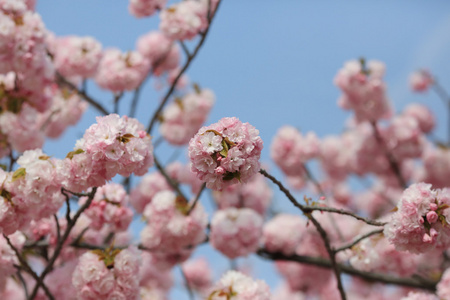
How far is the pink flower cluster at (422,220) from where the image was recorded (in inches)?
66.8

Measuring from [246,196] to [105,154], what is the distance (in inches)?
128

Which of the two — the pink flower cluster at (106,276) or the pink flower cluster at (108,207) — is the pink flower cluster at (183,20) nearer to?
the pink flower cluster at (108,207)

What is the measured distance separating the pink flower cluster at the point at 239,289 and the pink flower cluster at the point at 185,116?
91.9 inches

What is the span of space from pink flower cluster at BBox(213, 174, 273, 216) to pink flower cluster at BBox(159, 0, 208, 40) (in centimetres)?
172

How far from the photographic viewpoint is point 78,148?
5.83 feet

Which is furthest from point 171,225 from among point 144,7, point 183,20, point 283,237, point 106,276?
point 144,7

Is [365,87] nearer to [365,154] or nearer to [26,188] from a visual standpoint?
[365,154]

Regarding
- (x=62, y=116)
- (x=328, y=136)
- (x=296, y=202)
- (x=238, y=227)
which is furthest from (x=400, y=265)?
(x=328, y=136)

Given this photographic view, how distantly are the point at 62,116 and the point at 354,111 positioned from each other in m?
3.18

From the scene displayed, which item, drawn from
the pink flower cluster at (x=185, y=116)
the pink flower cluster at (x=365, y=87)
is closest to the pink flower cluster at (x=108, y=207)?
the pink flower cluster at (x=185, y=116)

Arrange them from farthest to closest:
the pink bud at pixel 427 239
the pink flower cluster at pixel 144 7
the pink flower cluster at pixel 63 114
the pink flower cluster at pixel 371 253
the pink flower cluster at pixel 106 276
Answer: the pink flower cluster at pixel 63 114 < the pink flower cluster at pixel 144 7 < the pink flower cluster at pixel 371 253 < the pink flower cluster at pixel 106 276 < the pink bud at pixel 427 239

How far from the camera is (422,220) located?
171cm

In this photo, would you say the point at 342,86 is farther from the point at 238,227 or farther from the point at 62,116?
the point at 62,116

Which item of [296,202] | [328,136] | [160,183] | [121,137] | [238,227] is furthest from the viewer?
[328,136]
